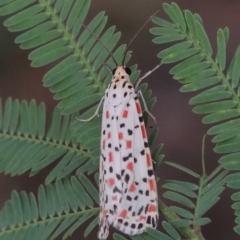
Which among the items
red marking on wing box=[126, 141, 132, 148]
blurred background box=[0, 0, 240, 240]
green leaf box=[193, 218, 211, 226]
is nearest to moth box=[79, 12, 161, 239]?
red marking on wing box=[126, 141, 132, 148]

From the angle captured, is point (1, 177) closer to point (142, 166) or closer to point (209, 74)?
point (142, 166)

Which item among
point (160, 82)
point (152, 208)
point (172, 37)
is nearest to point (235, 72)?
point (172, 37)

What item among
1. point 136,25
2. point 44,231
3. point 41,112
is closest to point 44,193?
point 44,231

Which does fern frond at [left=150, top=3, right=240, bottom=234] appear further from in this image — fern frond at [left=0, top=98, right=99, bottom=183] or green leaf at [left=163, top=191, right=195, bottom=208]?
fern frond at [left=0, top=98, right=99, bottom=183]

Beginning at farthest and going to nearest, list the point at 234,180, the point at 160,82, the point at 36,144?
the point at 160,82, the point at 36,144, the point at 234,180

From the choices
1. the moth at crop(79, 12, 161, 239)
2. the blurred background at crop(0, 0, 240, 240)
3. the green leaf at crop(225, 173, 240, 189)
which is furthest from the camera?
the blurred background at crop(0, 0, 240, 240)

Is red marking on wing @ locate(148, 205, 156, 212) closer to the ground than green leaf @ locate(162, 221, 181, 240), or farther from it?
farther from it

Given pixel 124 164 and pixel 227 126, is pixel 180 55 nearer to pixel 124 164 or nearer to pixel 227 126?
pixel 227 126
